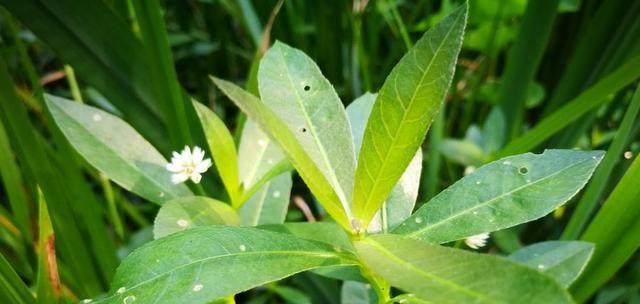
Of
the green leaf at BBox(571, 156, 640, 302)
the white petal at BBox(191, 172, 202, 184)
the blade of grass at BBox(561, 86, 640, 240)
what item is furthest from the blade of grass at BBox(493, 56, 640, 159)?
the white petal at BBox(191, 172, 202, 184)

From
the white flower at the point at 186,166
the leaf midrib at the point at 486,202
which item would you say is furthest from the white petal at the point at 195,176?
the leaf midrib at the point at 486,202

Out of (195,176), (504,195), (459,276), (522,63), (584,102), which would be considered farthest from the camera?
(522,63)

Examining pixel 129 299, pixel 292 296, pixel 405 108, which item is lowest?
pixel 292 296

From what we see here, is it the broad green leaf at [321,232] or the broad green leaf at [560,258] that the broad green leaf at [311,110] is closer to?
the broad green leaf at [321,232]

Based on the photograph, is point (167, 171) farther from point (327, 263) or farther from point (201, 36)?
point (201, 36)

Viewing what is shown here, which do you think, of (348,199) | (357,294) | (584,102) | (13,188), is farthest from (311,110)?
(13,188)

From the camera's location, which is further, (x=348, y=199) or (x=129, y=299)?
(x=348, y=199)

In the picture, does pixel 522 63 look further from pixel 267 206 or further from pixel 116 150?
pixel 116 150
